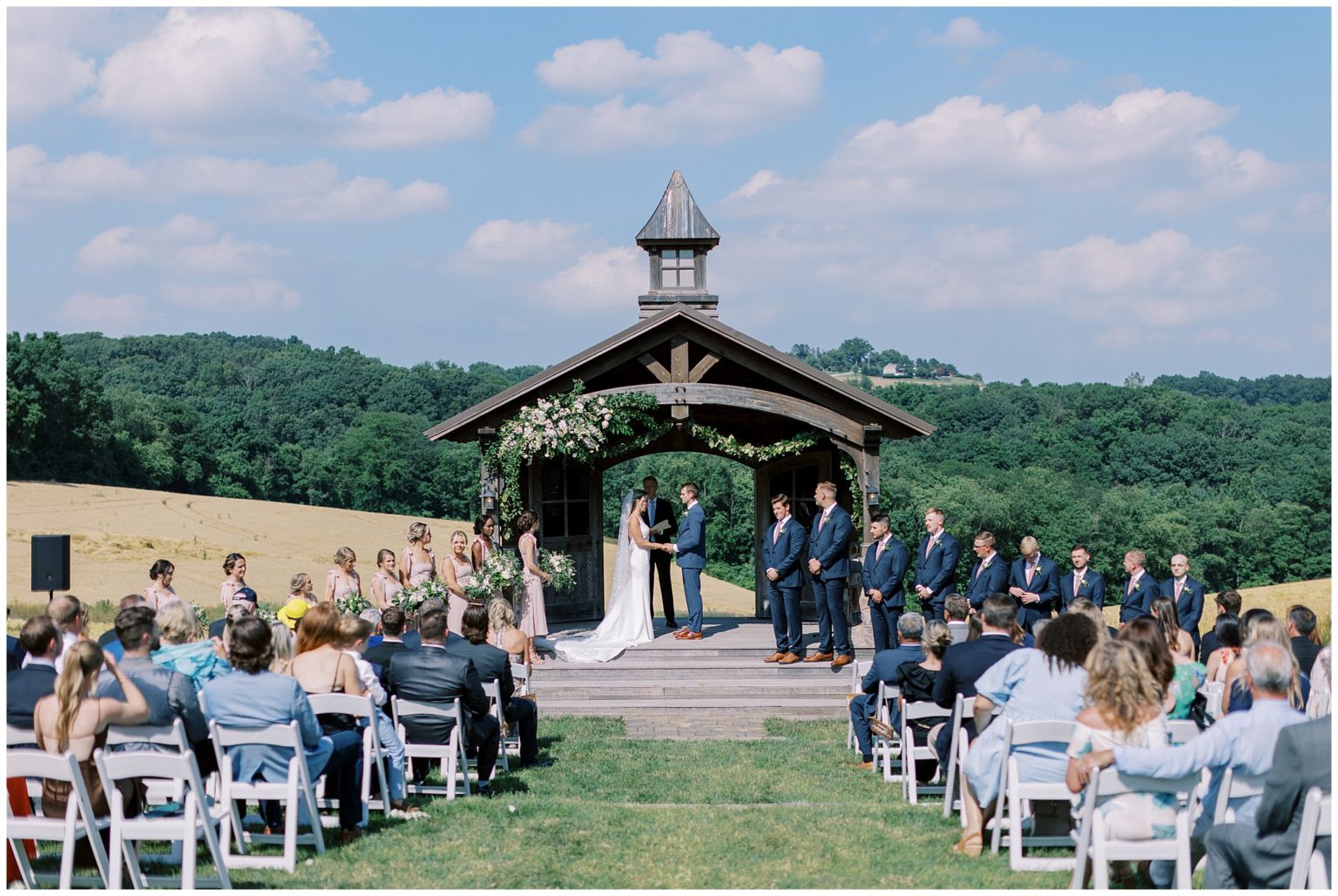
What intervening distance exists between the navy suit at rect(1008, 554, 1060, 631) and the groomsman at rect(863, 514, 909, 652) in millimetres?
1066

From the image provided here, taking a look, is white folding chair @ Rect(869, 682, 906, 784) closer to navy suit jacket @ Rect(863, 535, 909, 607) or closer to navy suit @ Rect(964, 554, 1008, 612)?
navy suit @ Rect(964, 554, 1008, 612)

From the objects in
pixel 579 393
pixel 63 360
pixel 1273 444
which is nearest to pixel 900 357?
pixel 1273 444

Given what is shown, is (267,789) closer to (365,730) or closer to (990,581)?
(365,730)

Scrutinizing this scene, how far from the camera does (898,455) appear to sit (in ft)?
228

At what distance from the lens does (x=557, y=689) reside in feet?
43.7

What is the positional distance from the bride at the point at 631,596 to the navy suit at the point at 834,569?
1951mm

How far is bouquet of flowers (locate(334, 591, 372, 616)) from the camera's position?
12.6 m

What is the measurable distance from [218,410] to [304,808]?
80.7 m

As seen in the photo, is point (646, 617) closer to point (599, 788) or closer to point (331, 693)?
point (599, 788)

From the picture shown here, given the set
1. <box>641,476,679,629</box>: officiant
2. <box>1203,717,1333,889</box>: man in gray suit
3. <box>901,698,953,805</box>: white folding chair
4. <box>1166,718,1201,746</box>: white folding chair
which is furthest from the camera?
<box>641,476,679,629</box>: officiant

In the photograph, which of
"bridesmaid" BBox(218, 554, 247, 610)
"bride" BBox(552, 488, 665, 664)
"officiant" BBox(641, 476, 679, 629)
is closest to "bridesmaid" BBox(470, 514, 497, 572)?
"bride" BBox(552, 488, 665, 664)

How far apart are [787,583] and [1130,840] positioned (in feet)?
25.9

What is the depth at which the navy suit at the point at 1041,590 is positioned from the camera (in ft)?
41.9

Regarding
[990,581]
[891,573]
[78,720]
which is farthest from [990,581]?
[78,720]
